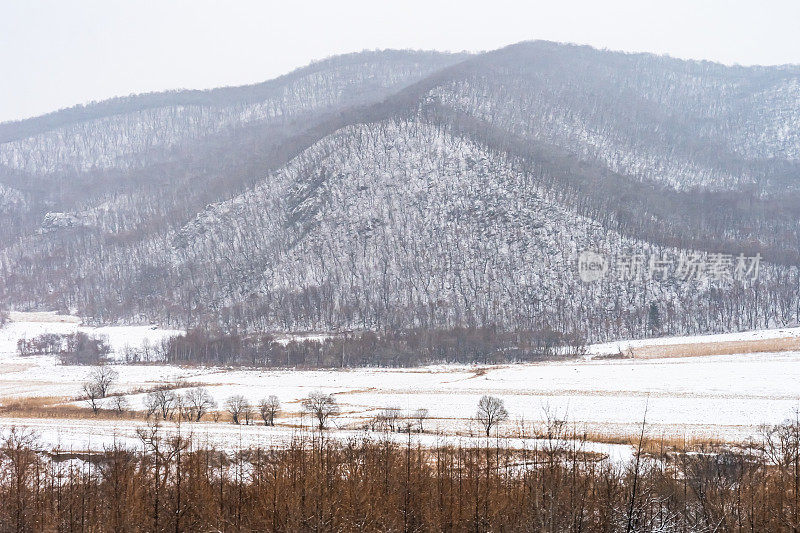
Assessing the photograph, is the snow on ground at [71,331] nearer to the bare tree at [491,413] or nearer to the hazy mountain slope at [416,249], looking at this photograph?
the hazy mountain slope at [416,249]

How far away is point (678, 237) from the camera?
544ft

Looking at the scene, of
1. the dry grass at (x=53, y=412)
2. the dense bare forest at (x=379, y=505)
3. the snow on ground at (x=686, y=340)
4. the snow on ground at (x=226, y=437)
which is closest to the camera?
the dense bare forest at (x=379, y=505)

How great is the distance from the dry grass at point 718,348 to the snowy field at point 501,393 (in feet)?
13.1

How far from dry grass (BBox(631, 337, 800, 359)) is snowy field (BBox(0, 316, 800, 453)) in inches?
158

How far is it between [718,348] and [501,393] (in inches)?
1705

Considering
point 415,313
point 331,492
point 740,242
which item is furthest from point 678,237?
point 331,492

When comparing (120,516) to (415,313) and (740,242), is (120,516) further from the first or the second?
(740,242)

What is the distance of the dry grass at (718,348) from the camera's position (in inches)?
2958

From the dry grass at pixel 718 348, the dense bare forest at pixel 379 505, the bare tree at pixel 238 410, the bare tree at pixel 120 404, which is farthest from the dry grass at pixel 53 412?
the dry grass at pixel 718 348

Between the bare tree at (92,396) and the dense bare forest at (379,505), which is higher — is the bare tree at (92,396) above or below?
below

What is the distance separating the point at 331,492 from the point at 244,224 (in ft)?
603

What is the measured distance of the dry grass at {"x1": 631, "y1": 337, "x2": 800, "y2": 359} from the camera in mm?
75125

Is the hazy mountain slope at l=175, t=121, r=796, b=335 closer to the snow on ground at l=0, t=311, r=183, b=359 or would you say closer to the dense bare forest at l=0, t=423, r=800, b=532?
the snow on ground at l=0, t=311, r=183, b=359

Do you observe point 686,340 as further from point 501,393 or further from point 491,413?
point 491,413
